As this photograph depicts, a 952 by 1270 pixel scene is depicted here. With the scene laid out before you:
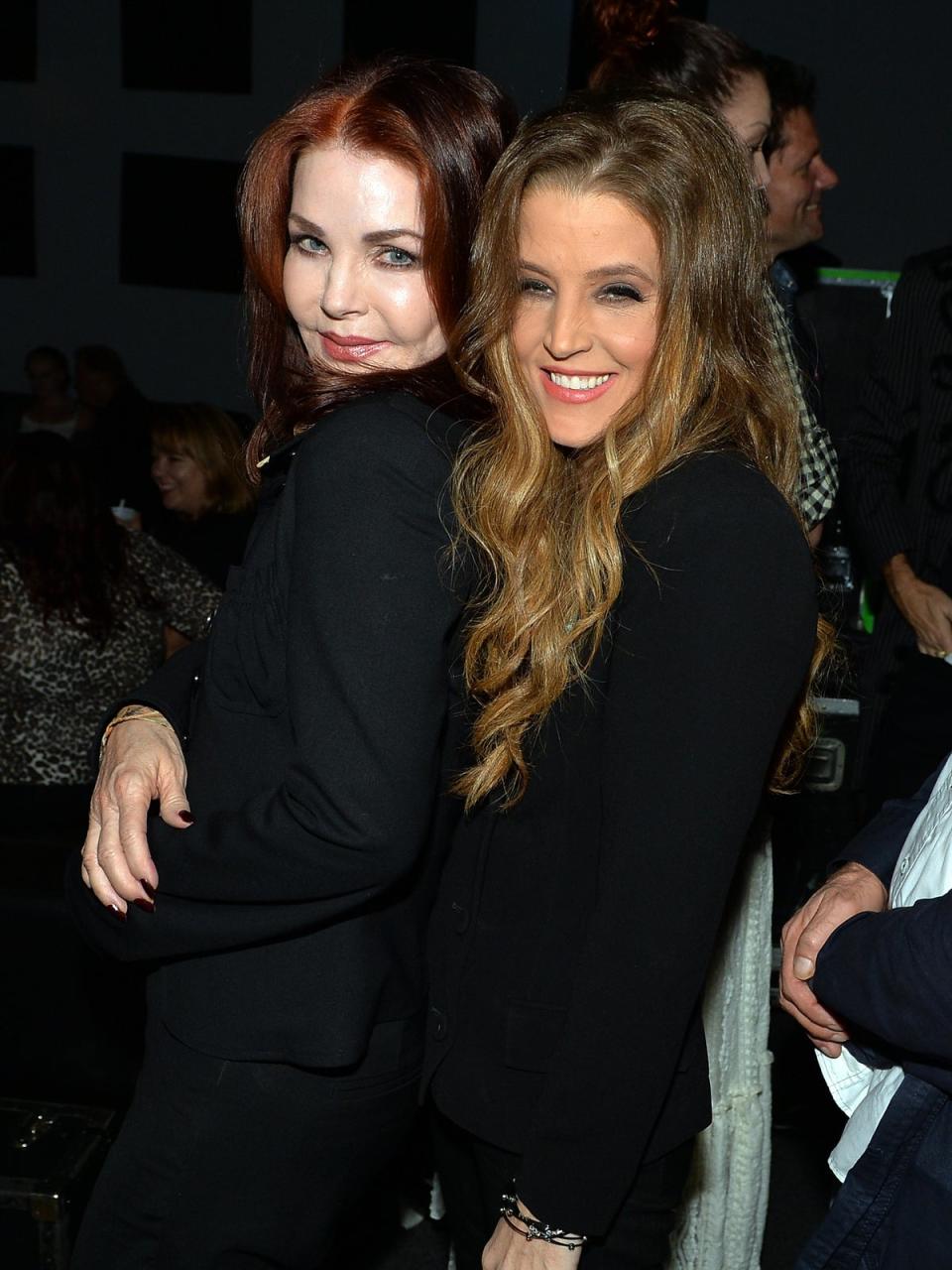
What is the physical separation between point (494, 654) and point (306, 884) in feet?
0.87

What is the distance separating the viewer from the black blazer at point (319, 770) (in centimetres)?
114

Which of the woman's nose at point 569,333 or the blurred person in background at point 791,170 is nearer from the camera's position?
the woman's nose at point 569,333

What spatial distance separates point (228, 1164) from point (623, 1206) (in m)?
0.38

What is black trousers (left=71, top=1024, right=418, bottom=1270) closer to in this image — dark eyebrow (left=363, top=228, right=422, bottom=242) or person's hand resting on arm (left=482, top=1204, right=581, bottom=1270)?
person's hand resting on arm (left=482, top=1204, right=581, bottom=1270)

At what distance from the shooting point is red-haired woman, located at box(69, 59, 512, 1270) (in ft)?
3.77

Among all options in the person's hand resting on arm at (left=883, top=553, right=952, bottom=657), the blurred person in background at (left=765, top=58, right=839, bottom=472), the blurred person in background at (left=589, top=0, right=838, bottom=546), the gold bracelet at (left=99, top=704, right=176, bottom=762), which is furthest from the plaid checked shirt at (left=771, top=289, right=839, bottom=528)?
the gold bracelet at (left=99, top=704, right=176, bottom=762)

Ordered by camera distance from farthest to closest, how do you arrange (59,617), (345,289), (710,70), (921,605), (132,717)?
(59,617), (921,605), (710,70), (132,717), (345,289)

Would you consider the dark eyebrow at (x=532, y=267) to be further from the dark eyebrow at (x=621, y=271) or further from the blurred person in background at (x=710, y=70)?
the blurred person in background at (x=710, y=70)

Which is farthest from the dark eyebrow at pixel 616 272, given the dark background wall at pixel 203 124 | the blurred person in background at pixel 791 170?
the dark background wall at pixel 203 124

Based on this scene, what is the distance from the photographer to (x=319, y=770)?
1146 millimetres

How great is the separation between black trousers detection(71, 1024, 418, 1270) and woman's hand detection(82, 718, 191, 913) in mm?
172

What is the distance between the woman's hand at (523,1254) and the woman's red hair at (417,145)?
2.62ft

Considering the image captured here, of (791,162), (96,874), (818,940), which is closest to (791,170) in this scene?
(791,162)

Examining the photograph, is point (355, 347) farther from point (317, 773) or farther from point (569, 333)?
point (317, 773)
